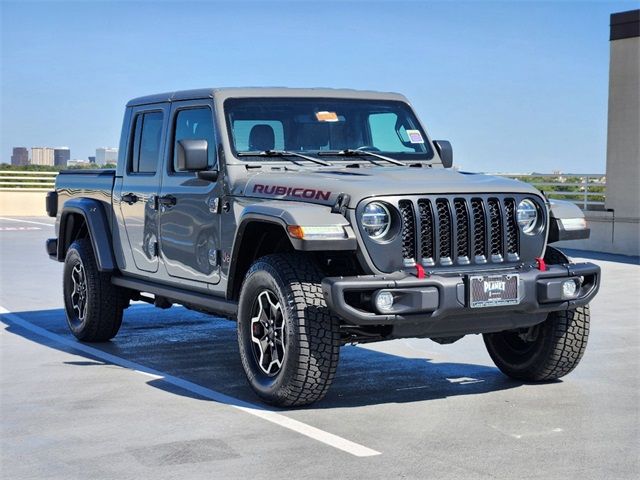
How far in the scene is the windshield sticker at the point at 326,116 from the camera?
26.5ft

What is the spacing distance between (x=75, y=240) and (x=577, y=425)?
16.7 feet

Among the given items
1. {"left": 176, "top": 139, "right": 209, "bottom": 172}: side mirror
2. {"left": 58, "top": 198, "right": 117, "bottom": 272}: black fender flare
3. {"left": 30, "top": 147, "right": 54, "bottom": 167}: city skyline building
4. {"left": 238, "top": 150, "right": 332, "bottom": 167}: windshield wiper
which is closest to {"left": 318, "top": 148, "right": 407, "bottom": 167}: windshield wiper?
{"left": 238, "top": 150, "right": 332, "bottom": 167}: windshield wiper

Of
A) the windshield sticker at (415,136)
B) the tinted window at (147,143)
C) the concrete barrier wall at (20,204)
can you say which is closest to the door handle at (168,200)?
the tinted window at (147,143)

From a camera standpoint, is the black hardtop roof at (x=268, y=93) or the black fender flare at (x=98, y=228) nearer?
the black hardtop roof at (x=268, y=93)

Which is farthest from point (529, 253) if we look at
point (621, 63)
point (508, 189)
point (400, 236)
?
point (621, 63)

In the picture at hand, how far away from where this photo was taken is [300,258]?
6.70 metres

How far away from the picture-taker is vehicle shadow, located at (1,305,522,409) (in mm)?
7238

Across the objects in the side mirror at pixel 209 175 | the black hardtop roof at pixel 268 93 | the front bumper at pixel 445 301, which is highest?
the black hardtop roof at pixel 268 93

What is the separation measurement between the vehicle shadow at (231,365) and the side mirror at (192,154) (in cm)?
148

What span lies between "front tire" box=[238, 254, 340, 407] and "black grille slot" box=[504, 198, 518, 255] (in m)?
1.23

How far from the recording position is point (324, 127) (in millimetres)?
8055

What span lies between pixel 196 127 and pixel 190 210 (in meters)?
0.68

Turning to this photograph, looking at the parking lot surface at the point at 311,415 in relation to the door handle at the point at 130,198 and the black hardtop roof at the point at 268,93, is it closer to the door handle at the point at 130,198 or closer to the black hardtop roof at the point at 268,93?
the door handle at the point at 130,198

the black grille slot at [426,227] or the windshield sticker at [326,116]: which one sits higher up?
the windshield sticker at [326,116]
